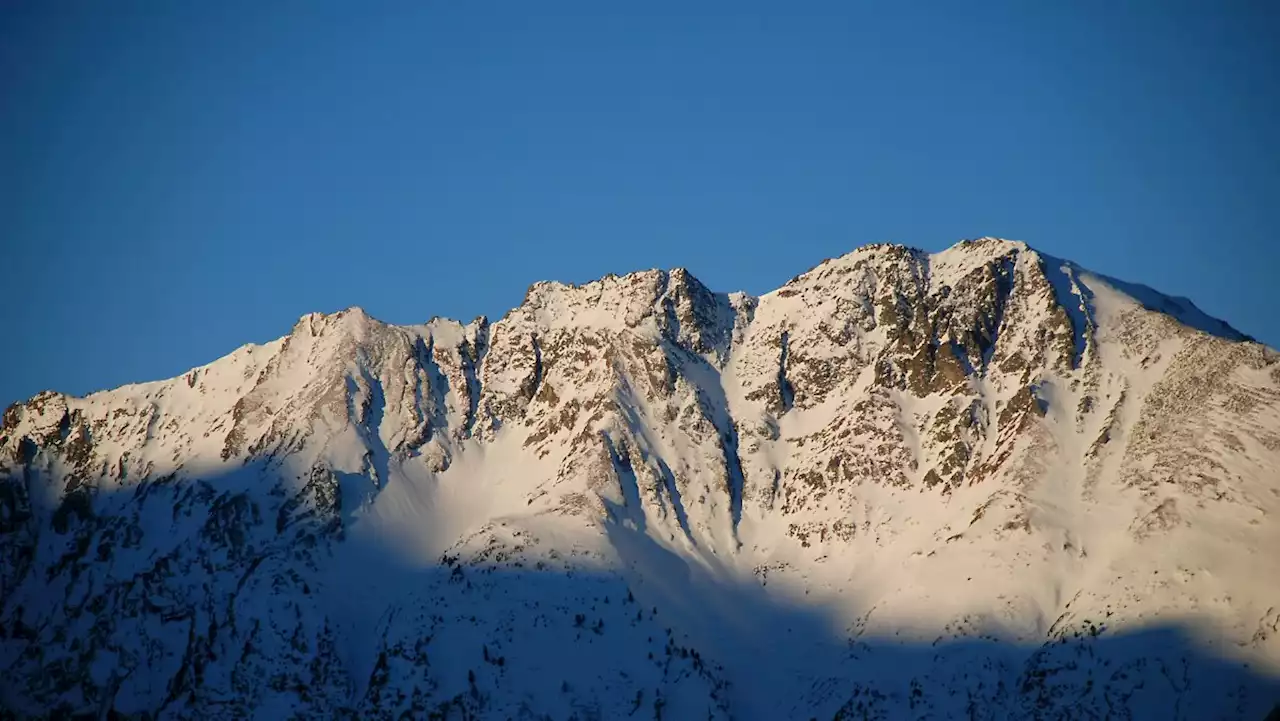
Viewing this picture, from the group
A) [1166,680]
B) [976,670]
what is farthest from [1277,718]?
[976,670]

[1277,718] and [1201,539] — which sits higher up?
[1201,539]

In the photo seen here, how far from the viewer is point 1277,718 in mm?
130000

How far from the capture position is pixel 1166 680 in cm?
18500

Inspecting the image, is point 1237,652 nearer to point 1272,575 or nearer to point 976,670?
point 1272,575

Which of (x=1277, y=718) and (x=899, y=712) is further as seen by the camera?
(x=899, y=712)

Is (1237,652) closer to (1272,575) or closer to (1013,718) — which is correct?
(1272,575)

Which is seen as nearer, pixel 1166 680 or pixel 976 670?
pixel 1166 680

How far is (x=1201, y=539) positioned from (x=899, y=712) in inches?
1570

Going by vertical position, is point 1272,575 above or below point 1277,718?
above

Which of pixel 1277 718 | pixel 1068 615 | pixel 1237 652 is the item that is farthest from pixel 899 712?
pixel 1277 718

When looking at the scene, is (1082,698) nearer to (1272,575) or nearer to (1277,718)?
(1272,575)

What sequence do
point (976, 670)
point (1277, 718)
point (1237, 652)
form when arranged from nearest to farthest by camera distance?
point (1277, 718)
point (1237, 652)
point (976, 670)

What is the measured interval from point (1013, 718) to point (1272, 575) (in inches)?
1280

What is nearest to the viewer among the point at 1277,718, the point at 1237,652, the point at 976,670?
the point at 1277,718
